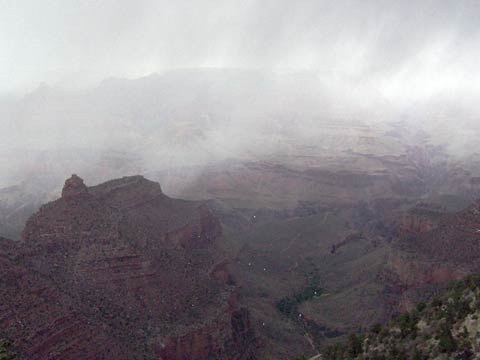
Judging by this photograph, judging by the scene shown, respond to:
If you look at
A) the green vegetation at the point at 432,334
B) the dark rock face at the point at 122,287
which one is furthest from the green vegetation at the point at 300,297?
the green vegetation at the point at 432,334

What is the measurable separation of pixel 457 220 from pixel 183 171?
10403 centimetres

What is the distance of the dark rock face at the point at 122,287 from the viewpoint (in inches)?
1816

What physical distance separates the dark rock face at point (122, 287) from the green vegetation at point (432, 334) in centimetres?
1739

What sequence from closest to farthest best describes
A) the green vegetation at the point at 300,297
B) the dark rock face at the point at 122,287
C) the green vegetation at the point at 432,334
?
the green vegetation at the point at 432,334 → the dark rock face at the point at 122,287 → the green vegetation at the point at 300,297

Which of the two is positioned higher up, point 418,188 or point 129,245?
point 129,245

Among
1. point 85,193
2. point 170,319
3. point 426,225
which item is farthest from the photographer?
point 426,225

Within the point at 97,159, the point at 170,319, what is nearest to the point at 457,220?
the point at 170,319

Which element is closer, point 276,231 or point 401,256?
point 401,256

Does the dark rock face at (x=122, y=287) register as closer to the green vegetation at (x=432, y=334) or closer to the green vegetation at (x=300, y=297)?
the green vegetation at (x=300, y=297)

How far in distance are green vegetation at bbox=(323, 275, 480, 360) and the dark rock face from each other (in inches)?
685

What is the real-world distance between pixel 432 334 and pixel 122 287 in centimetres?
2956

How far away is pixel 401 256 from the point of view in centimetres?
7462

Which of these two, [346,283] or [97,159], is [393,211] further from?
[97,159]

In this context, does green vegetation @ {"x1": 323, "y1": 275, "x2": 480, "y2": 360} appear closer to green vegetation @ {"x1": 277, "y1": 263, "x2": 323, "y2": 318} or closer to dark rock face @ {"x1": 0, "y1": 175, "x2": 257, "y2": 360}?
dark rock face @ {"x1": 0, "y1": 175, "x2": 257, "y2": 360}
